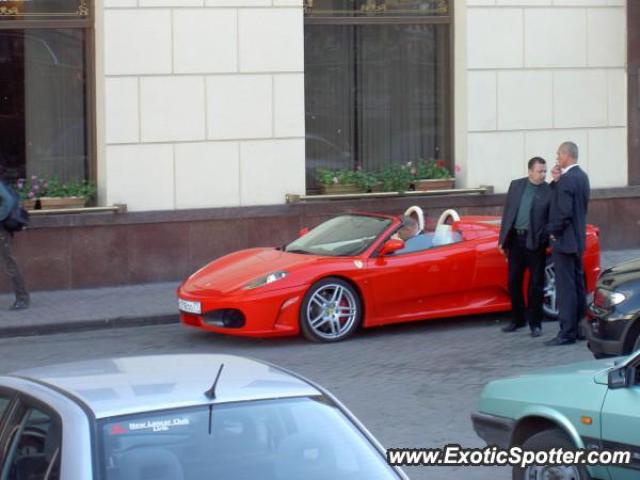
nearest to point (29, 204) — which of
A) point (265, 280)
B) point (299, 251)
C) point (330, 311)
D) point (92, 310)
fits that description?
point (92, 310)

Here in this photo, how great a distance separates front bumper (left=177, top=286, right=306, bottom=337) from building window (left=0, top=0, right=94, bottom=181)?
503 centimetres

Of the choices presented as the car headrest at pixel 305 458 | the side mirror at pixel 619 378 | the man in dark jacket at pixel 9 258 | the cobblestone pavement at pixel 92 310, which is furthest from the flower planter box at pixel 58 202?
the car headrest at pixel 305 458

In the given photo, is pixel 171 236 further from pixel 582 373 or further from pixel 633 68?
pixel 582 373

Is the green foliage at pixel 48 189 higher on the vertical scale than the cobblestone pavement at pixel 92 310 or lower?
higher

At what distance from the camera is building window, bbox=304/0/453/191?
56.5 ft

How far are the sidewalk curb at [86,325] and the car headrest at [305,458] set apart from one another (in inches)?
362

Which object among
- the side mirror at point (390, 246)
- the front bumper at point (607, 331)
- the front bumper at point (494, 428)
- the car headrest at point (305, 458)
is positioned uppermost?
the side mirror at point (390, 246)

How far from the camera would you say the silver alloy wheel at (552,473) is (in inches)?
236

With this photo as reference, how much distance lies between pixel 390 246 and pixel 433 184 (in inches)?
205

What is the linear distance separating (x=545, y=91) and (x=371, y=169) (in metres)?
2.72

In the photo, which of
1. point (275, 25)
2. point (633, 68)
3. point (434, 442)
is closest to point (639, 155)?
point (633, 68)

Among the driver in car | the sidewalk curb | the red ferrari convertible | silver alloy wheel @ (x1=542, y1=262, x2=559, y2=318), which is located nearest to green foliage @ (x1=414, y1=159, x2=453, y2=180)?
the red ferrari convertible

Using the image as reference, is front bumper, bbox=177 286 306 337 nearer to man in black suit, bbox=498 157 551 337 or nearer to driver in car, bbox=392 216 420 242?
driver in car, bbox=392 216 420 242

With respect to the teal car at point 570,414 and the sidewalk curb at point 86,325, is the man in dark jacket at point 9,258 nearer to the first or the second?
the sidewalk curb at point 86,325
